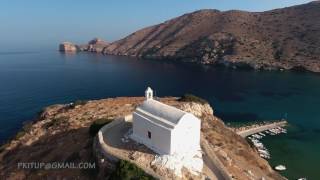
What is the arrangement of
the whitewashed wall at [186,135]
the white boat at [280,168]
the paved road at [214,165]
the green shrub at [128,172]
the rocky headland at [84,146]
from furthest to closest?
the white boat at [280,168]
the rocky headland at [84,146]
the paved road at [214,165]
the whitewashed wall at [186,135]
the green shrub at [128,172]

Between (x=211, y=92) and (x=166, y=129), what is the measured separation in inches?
3822

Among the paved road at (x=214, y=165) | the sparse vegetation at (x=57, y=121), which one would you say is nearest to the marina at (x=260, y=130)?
the paved road at (x=214, y=165)

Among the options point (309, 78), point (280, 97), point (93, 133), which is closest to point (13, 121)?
point (93, 133)

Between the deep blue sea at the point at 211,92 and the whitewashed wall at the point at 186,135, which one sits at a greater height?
the whitewashed wall at the point at 186,135

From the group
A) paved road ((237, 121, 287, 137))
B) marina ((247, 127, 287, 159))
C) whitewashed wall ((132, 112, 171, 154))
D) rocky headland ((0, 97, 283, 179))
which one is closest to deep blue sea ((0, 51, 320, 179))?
marina ((247, 127, 287, 159))

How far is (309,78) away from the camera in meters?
160

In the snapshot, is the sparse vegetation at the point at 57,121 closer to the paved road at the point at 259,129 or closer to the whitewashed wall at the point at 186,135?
the whitewashed wall at the point at 186,135

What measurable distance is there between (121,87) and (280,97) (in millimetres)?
59404

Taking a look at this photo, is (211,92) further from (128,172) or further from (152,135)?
(128,172)

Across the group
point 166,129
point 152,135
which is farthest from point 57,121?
point 166,129

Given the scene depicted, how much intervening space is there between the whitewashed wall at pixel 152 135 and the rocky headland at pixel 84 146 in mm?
2501

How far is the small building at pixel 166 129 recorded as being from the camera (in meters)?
34.9

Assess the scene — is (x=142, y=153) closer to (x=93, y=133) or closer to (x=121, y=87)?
(x=93, y=133)

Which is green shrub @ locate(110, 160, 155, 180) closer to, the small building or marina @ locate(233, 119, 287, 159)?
the small building
